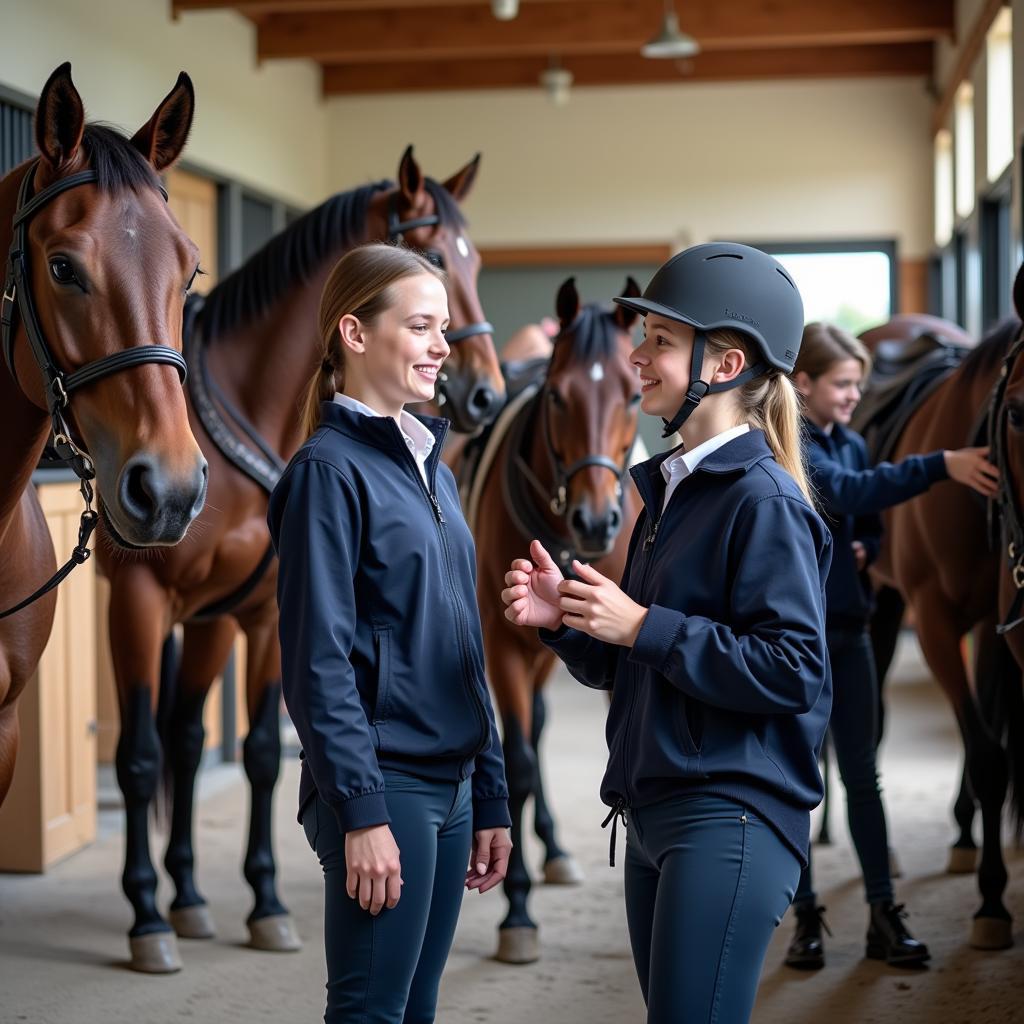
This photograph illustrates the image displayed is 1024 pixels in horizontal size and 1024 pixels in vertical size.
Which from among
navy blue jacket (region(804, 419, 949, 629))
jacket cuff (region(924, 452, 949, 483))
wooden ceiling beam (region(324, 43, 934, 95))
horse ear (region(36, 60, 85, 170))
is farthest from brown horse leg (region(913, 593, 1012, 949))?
wooden ceiling beam (region(324, 43, 934, 95))

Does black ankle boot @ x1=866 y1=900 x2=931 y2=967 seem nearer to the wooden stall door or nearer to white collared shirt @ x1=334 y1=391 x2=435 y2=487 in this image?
white collared shirt @ x1=334 y1=391 x2=435 y2=487

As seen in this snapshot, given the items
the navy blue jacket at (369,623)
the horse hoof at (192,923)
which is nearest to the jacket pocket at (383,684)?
the navy blue jacket at (369,623)

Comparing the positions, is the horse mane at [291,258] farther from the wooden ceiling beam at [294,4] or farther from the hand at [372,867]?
the wooden ceiling beam at [294,4]

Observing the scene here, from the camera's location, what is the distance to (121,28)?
5.50 metres

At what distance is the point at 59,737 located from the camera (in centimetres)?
392

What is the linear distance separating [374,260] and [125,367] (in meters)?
0.37

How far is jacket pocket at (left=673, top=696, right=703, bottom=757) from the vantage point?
152 centimetres

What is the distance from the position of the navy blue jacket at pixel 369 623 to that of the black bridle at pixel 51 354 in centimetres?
29

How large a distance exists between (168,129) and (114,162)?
0.57 ft

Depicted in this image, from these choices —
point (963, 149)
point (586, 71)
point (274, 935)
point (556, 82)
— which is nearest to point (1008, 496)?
point (274, 935)

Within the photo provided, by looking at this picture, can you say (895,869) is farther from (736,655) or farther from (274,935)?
(736,655)

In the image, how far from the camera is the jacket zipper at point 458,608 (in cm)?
169

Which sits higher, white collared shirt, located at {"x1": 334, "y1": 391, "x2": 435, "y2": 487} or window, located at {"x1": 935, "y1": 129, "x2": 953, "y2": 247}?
window, located at {"x1": 935, "y1": 129, "x2": 953, "y2": 247}

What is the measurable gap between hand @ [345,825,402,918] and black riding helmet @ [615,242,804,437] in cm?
60
